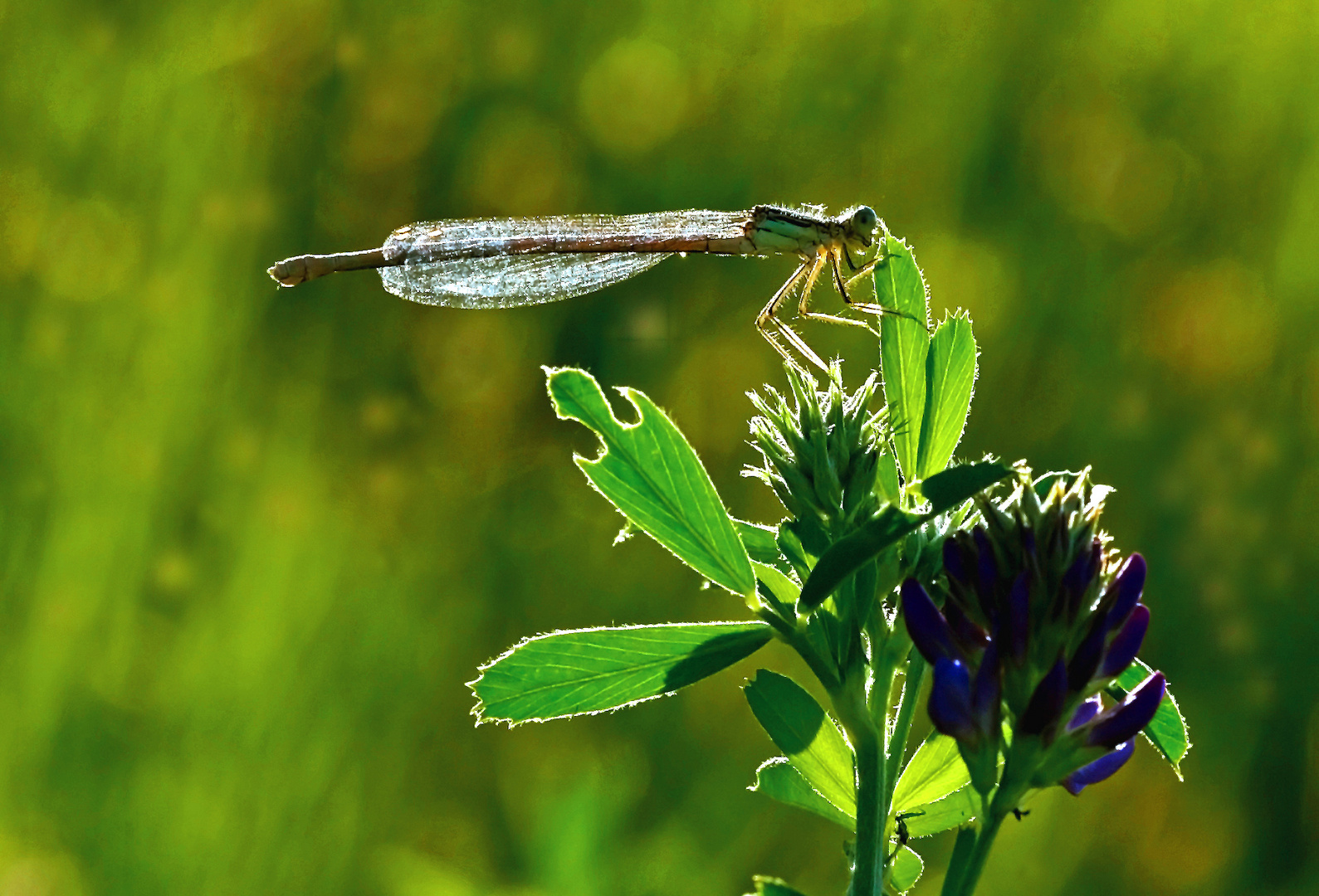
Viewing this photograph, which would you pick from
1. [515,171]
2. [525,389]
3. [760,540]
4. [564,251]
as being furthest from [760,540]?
[515,171]

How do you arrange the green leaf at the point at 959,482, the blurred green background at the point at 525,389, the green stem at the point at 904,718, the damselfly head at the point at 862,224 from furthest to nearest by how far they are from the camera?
the blurred green background at the point at 525,389 → the damselfly head at the point at 862,224 → the green stem at the point at 904,718 → the green leaf at the point at 959,482

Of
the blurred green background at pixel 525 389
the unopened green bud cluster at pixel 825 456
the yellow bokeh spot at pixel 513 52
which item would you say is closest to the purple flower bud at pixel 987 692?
the unopened green bud cluster at pixel 825 456

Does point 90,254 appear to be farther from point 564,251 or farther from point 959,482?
point 959,482

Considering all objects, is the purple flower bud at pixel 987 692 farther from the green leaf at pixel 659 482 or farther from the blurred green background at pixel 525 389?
the blurred green background at pixel 525 389

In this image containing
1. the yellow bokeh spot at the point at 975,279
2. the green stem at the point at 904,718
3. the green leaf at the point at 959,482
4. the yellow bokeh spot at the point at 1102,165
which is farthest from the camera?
the yellow bokeh spot at the point at 1102,165

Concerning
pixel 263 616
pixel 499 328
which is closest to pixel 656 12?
pixel 499 328

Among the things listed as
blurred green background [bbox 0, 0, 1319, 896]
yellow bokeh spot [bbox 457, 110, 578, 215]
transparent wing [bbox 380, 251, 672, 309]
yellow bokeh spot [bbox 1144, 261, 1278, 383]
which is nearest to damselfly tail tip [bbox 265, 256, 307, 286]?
transparent wing [bbox 380, 251, 672, 309]

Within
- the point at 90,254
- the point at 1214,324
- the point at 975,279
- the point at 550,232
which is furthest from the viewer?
the point at 1214,324
